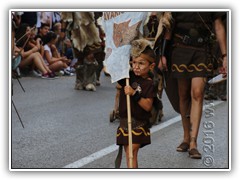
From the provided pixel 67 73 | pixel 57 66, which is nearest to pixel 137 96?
pixel 57 66

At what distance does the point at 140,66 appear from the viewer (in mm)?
6332

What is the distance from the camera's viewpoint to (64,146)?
7578 millimetres

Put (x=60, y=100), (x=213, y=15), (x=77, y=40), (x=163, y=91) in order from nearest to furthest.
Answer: (x=213, y=15) < (x=163, y=91) < (x=60, y=100) < (x=77, y=40)

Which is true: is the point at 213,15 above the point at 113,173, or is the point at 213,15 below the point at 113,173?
above

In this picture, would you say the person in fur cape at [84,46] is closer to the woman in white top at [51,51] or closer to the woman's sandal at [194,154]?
the woman in white top at [51,51]

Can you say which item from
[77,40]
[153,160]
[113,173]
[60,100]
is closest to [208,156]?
[153,160]

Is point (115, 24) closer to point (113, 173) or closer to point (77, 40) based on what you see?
point (113, 173)

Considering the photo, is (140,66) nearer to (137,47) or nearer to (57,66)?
(137,47)

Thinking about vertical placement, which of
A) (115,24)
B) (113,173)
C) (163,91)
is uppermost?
(115,24)

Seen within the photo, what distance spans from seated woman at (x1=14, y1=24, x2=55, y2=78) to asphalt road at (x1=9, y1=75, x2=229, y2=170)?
14cm

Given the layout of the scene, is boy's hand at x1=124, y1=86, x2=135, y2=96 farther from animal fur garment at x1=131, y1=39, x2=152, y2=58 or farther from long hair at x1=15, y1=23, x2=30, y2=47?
long hair at x1=15, y1=23, x2=30, y2=47

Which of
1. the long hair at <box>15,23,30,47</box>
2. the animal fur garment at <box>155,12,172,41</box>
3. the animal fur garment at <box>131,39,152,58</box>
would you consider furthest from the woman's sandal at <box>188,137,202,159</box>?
the long hair at <box>15,23,30,47</box>

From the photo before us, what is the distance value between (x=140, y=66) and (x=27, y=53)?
7.37 ft
